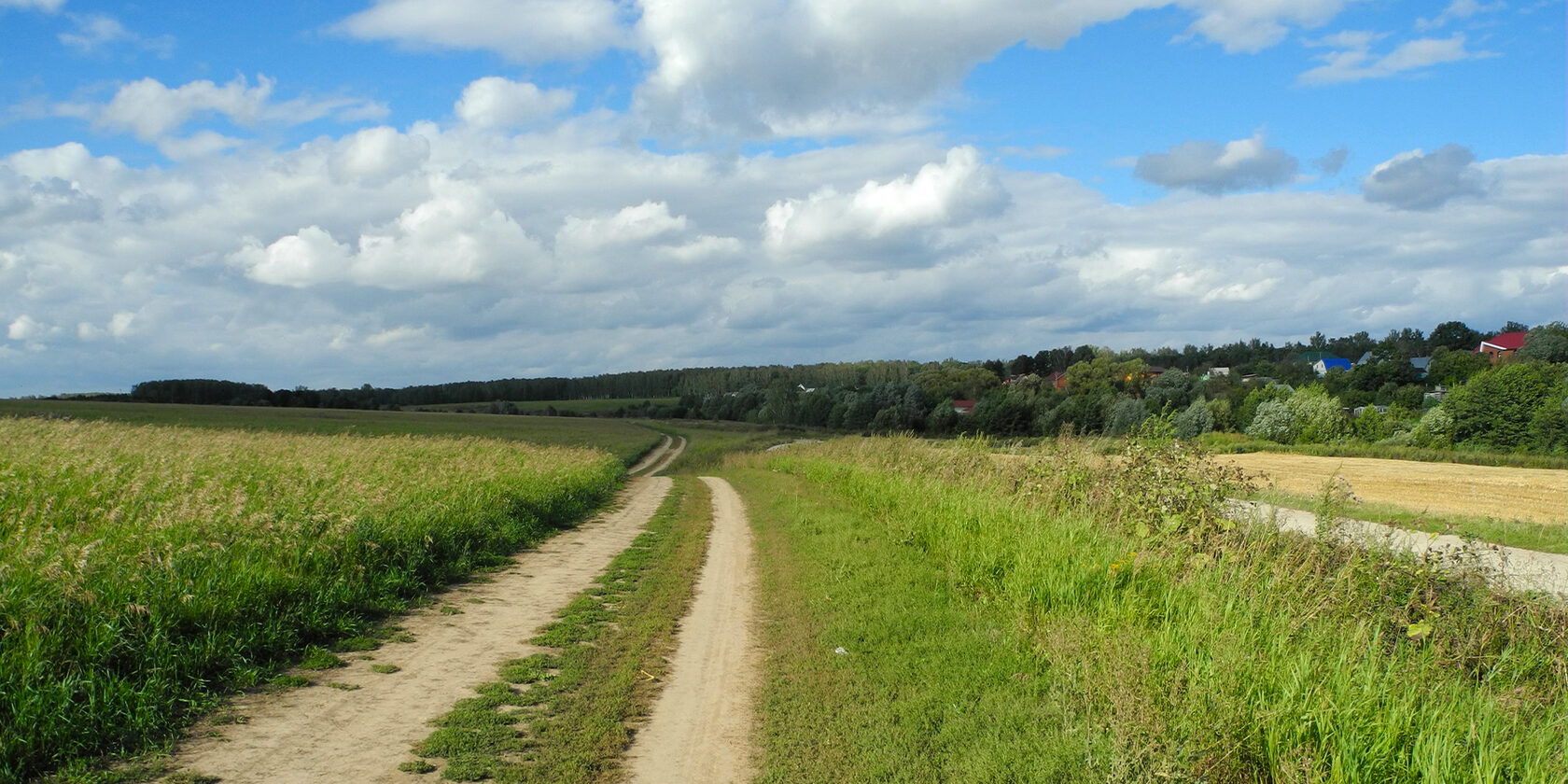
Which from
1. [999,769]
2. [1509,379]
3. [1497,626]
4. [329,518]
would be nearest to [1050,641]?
[999,769]

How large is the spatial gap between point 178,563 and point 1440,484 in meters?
37.6

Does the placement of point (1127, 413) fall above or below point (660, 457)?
above

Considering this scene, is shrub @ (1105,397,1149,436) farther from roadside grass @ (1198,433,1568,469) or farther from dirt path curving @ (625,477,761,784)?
dirt path curving @ (625,477,761,784)

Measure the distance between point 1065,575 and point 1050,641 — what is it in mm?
1456

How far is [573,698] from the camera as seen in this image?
6.29 m

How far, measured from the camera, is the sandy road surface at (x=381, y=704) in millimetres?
4961

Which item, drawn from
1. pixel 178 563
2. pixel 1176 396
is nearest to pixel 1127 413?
pixel 1176 396

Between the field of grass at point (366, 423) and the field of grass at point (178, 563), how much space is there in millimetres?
34094

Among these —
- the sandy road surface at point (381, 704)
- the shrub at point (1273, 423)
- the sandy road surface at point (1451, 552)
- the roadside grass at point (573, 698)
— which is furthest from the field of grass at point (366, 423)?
the shrub at point (1273, 423)

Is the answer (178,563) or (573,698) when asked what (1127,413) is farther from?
(178,563)

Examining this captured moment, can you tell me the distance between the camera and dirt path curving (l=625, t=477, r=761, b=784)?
517 cm

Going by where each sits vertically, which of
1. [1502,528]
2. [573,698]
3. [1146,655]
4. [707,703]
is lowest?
[1502,528]

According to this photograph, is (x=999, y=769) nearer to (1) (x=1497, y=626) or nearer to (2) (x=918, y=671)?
(2) (x=918, y=671)

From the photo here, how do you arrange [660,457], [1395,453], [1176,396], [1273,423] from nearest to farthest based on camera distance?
[1395,453]
[1273,423]
[660,457]
[1176,396]
